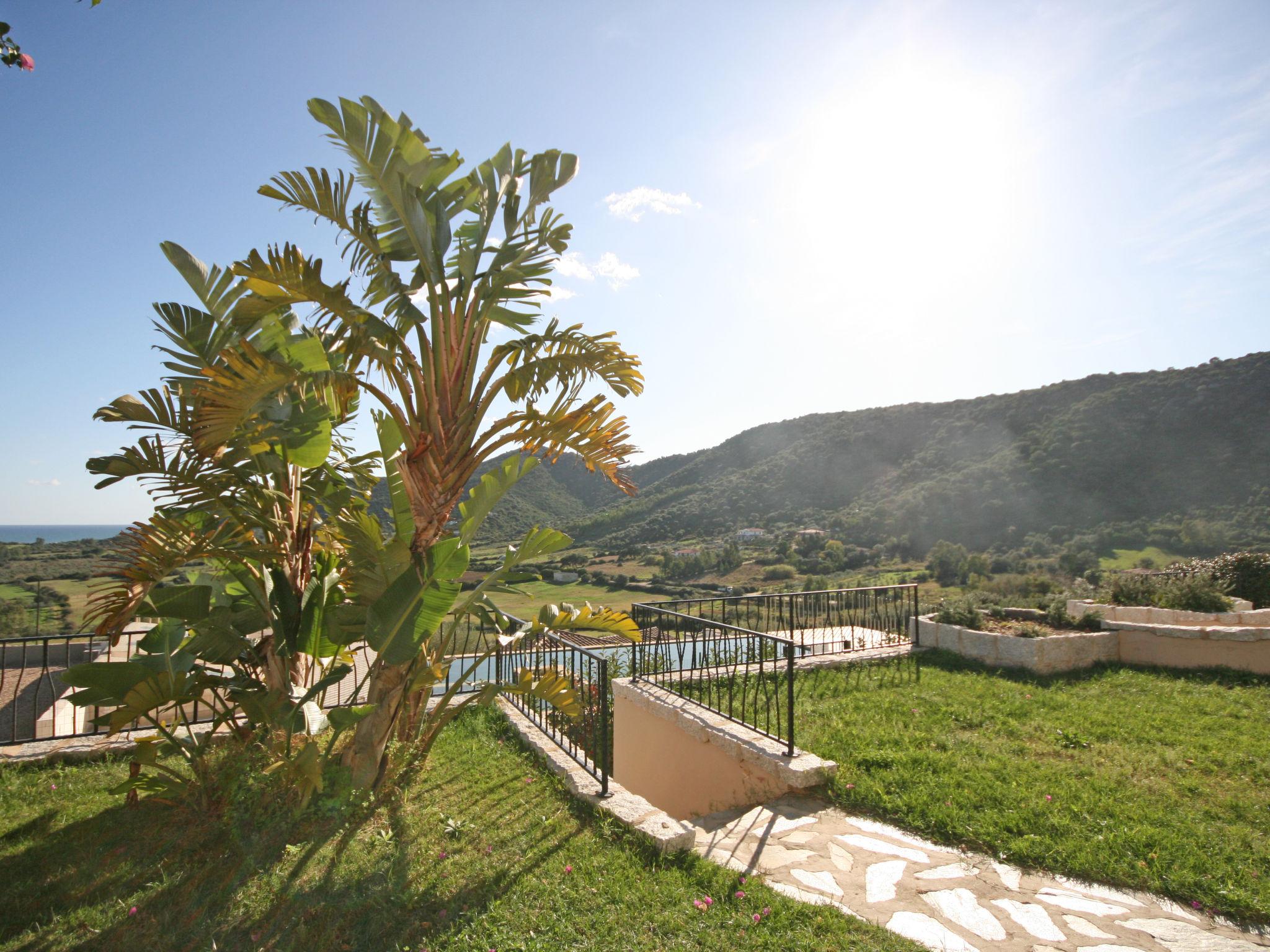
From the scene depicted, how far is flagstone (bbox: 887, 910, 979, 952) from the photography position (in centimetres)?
294

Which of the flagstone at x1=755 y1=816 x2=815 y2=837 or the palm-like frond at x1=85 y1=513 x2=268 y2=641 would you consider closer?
the palm-like frond at x1=85 y1=513 x2=268 y2=641

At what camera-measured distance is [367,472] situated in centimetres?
546

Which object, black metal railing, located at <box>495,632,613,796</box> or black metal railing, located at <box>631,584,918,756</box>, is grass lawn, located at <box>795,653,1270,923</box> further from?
black metal railing, located at <box>495,632,613,796</box>

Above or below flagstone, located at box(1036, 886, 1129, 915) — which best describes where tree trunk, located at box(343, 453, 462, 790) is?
above

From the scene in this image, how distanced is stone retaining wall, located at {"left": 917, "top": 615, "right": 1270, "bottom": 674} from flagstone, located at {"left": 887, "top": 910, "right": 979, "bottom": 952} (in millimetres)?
5769

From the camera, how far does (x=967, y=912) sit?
127 inches

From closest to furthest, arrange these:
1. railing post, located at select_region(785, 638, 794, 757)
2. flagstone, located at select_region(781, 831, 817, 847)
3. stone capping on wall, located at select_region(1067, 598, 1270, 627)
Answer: flagstone, located at select_region(781, 831, 817, 847), railing post, located at select_region(785, 638, 794, 757), stone capping on wall, located at select_region(1067, 598, 1270, 627)

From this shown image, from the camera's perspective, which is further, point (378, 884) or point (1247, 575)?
point (1247, 575)

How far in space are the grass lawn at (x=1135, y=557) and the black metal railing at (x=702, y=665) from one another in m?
19.3

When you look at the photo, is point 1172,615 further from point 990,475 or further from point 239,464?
point 990,475

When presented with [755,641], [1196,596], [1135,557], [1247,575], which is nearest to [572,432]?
[755,641]

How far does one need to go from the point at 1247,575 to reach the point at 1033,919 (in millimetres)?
10166

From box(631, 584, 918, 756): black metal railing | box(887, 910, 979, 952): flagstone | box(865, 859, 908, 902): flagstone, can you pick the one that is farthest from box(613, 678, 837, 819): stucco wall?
box(887, 910, 979, 952): flagstone

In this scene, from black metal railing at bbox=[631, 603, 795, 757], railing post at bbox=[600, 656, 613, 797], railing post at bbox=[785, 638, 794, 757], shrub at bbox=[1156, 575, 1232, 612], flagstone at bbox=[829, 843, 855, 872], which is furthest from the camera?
shrub at bbox=[1156, 575, 1232, 612]
